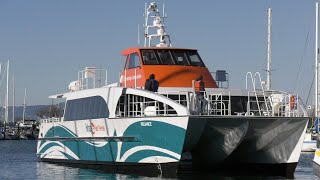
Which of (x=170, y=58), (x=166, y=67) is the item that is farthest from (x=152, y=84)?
(x=170, y=58)

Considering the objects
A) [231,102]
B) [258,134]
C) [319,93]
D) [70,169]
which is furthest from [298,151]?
[319,93]

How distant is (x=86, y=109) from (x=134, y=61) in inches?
99.5

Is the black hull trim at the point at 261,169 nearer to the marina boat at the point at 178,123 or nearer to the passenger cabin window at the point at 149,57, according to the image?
the marina boat at the point at 178,123

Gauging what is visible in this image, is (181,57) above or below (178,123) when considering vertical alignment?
above

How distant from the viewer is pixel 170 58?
24344 mm

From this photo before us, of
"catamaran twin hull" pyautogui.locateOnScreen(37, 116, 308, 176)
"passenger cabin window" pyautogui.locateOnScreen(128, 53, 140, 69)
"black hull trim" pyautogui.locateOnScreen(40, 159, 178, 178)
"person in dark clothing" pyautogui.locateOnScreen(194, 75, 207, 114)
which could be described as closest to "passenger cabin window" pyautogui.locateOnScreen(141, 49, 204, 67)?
"passenger cabin window" pyautogui.locateOnScreen(128, 53, 140, 69)

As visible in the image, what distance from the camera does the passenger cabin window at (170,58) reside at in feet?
79.3

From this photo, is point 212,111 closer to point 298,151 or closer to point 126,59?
point 298,151

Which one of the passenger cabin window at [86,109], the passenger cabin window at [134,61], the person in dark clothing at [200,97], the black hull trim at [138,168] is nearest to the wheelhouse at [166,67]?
the passenger cabin window at [134,61]

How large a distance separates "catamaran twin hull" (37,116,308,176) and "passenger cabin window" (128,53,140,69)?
8.03 ft

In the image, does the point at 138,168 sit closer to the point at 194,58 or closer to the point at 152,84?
the point at 152,84

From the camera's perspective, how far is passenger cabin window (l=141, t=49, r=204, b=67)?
2417 cm

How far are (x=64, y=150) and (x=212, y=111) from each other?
8.00m

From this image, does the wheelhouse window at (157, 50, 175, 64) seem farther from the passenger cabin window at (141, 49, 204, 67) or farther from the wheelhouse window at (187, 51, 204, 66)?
the wheelhouse window at (187, 51, 204, 66)
